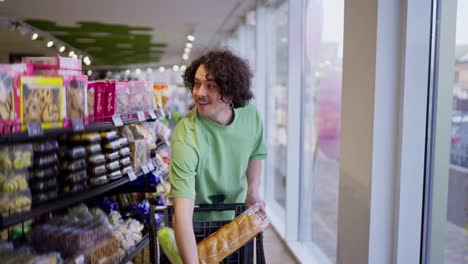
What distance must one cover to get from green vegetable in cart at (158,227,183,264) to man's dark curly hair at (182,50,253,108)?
0.68 meters

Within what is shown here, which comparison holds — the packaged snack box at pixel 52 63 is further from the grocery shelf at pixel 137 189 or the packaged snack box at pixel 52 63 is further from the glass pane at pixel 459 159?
the glass pane at pixel 459 159

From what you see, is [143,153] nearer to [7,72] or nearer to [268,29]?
[7,72]

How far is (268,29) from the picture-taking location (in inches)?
280

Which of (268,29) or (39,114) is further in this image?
(268,29)

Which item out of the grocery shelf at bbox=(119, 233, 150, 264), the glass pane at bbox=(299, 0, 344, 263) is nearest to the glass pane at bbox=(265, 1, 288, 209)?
the glass pane at bbox=(299, 0, 344, 263)

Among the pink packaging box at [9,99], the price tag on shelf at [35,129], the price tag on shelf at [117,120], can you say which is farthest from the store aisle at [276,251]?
the pink packaging box at [9,99]

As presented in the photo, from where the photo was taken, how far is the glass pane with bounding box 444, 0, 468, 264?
91.9 inches

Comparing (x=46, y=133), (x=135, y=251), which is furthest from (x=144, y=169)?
(x=46, y=133)

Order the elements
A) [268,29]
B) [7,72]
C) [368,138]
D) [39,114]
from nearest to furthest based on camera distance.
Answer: [7,72] → [39,114] → [368,138] → [268,29]

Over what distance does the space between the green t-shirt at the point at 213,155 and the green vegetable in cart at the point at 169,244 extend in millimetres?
218

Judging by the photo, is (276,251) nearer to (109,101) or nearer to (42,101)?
(109,101)

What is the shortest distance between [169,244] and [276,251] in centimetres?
275

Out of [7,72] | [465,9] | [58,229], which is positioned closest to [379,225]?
[465,9]

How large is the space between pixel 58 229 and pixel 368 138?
1811 millimetres
